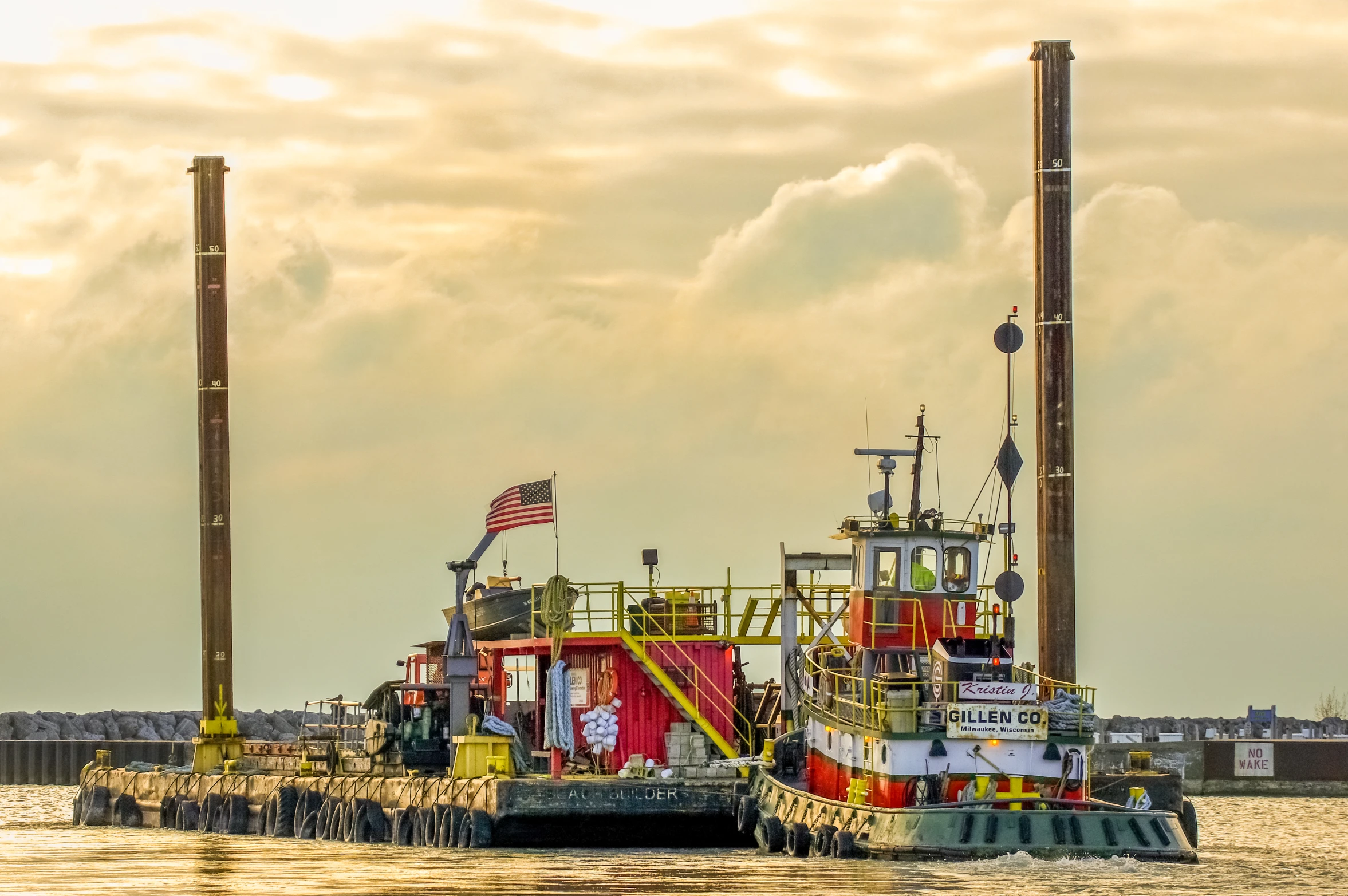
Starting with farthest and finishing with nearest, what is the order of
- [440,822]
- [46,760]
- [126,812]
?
[46,760]
[126,812]
[440,822]

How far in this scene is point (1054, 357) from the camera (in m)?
47.1

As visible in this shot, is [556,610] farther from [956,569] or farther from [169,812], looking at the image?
[169,812]

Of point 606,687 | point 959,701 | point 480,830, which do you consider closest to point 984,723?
point 959,701

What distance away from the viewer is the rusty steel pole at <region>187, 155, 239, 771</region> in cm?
5434

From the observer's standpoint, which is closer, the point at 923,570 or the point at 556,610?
the point at 923,570

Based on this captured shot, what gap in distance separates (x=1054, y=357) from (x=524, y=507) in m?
10.4

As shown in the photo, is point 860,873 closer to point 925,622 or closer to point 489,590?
point 925,622

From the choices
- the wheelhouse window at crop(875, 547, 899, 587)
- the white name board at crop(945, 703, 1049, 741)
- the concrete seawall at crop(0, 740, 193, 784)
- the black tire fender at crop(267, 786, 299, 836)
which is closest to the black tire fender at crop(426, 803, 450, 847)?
the black tire fender at crop(267, 786, 299, 836)

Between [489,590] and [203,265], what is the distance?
39.2ft

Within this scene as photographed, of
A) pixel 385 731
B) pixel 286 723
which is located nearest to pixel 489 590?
pixel 385 731

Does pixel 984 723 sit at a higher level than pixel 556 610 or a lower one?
lower

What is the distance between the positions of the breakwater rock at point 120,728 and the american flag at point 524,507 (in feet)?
151

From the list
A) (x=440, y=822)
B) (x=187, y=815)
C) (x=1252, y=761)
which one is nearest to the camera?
(x=440, y=822)

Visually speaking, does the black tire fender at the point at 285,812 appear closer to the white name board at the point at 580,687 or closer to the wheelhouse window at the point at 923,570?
the white name board at the point at 580,687
